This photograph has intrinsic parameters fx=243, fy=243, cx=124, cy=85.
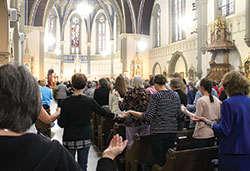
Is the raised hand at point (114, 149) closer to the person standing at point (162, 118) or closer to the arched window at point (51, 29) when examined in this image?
the person standing at point (162, 118)

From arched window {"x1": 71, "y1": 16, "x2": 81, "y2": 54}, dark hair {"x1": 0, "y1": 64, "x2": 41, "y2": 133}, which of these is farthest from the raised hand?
arched window {"x1": 71, "y1": 16, "x2": 81, "y2": 54}

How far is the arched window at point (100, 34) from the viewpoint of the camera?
1110 inches

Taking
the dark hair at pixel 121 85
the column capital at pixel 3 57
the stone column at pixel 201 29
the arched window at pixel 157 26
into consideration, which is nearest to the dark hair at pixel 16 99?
the dark hair at pixel 121 85

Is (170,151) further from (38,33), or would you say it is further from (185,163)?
(38,33)

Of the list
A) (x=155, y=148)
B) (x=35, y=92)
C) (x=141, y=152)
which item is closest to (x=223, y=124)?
(x=155, y=148)

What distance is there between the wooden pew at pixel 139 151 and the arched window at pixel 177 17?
14.1 meters

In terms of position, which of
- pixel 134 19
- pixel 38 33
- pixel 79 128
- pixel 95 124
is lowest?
pixel 95 124

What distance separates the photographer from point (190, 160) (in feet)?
8.54

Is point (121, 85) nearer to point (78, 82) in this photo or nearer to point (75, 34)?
point (78, 82)

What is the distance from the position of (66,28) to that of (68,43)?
5.68 ft

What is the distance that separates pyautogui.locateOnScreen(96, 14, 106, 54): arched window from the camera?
1110 inches

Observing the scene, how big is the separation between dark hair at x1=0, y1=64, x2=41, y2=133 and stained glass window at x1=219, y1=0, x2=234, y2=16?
41.7 feet

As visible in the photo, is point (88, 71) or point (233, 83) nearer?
point (233, 83)

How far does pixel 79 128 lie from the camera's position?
2.94 metres
